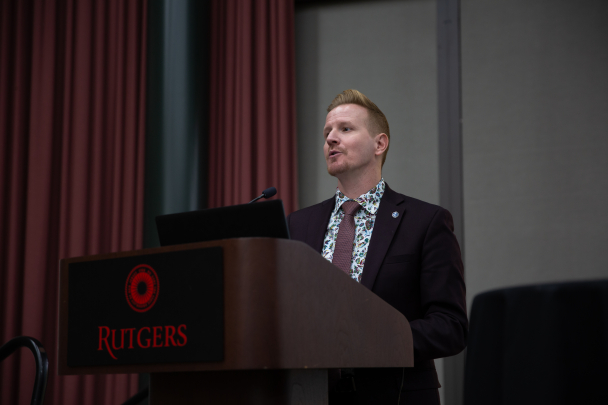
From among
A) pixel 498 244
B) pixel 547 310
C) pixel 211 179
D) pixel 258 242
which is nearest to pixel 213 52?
pixel 211 179

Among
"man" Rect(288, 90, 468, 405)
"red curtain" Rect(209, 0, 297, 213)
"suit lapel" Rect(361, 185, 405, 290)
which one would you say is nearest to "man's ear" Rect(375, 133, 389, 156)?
"man" Rect(288, 90, 468, 405)

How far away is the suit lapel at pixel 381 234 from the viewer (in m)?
1.69

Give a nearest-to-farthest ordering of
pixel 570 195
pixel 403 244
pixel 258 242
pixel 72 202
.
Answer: pixel 258 242 < pixel 403 244 < pixel 570 195 < pixel 72 202

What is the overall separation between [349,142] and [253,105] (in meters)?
1.64

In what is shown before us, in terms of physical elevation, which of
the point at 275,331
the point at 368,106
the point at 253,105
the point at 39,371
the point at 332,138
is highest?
the point at 253,105

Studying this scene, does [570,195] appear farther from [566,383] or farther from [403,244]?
[566,383]

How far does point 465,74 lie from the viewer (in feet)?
10.8

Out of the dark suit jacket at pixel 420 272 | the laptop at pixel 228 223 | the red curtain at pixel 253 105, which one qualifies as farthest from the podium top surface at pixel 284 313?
the red curtain at pixel 253 105

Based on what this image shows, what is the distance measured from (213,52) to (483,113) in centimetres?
164

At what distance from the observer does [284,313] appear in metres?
0.98

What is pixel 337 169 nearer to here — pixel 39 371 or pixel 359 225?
pixel 359 225

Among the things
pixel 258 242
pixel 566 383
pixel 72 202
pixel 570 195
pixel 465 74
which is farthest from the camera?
pixel 72 202

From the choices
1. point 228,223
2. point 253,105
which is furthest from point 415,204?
point 253,105

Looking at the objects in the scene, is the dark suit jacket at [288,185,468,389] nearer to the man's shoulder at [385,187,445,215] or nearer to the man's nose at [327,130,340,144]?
the man's shoulder at [385,187,445,215]
